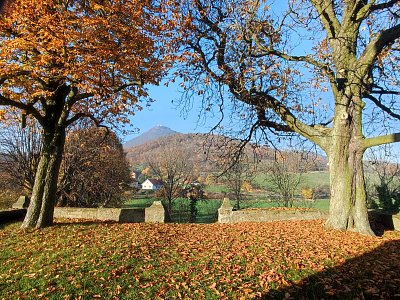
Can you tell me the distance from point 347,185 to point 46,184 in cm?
1157

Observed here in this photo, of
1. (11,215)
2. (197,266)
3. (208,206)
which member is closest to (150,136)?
(208,206)

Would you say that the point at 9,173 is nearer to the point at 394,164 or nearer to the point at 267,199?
the point at 267,199

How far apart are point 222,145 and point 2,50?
9217 millimetres

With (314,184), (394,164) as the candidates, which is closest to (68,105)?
(394,164)

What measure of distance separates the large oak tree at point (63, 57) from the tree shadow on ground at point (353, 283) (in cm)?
919

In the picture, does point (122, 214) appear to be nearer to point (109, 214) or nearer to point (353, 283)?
point (109, 214)

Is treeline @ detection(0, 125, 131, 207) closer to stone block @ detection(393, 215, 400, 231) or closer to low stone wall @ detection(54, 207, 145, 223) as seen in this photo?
low stone wall @ detection(54, 207, 145, 223)

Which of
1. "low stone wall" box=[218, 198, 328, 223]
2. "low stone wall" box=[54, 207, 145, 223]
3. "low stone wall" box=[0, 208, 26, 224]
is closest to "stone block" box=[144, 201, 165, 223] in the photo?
"low stone wall" box=[54, 207, 145, 223]

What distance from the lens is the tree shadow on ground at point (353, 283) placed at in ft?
17.3

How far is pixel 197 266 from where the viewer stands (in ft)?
22.4

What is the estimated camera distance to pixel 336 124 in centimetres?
1129

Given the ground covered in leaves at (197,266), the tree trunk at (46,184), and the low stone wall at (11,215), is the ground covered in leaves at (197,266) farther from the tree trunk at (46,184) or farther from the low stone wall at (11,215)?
the low stone wall at (11,215)

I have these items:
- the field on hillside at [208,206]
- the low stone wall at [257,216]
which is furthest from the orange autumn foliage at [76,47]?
the field on hillside at [208,206]

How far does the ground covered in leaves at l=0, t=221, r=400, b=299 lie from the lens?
17.9ft
